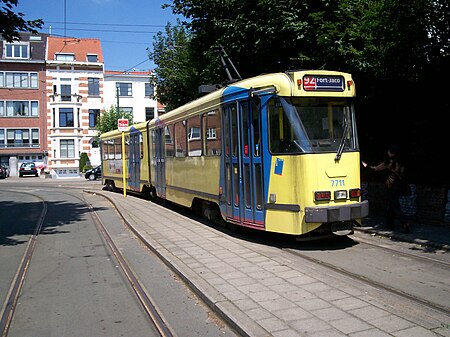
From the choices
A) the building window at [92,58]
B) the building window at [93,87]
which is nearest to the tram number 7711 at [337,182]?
the building window at [93,87]

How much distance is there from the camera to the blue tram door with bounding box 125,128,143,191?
58.5 feet

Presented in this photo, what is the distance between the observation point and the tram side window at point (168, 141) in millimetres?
13461

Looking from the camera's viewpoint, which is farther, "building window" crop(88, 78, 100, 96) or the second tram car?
"building window" crop(88, 78, 100, 96)

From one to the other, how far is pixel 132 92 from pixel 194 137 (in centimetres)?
4749

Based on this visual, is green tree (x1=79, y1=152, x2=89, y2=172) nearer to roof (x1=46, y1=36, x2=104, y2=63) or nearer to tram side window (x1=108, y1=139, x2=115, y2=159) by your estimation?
roof (x1=46, y1=36, x2=104, y2=63)

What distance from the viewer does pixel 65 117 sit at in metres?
53.0

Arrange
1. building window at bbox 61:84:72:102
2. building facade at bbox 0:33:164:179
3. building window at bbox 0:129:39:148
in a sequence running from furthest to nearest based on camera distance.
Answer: building window at bbox 61:84:72:102 → building facade at bbox 0:33:164:179 → building window at bbox 0:129:39:148

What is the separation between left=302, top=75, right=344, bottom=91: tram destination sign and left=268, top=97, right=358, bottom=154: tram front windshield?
18 cm

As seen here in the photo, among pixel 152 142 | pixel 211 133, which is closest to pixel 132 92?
pixel 152 142

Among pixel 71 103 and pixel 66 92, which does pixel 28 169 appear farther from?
pixel 66 92

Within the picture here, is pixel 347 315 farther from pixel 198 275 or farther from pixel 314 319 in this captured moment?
pixel 198 275

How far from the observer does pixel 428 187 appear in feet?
33.4

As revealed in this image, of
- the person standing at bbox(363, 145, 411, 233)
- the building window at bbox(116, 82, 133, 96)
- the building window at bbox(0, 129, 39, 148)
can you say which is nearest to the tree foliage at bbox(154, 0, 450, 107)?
the person standing at bbox(363, 145, 411, 233)

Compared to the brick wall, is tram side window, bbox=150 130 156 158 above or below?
above
